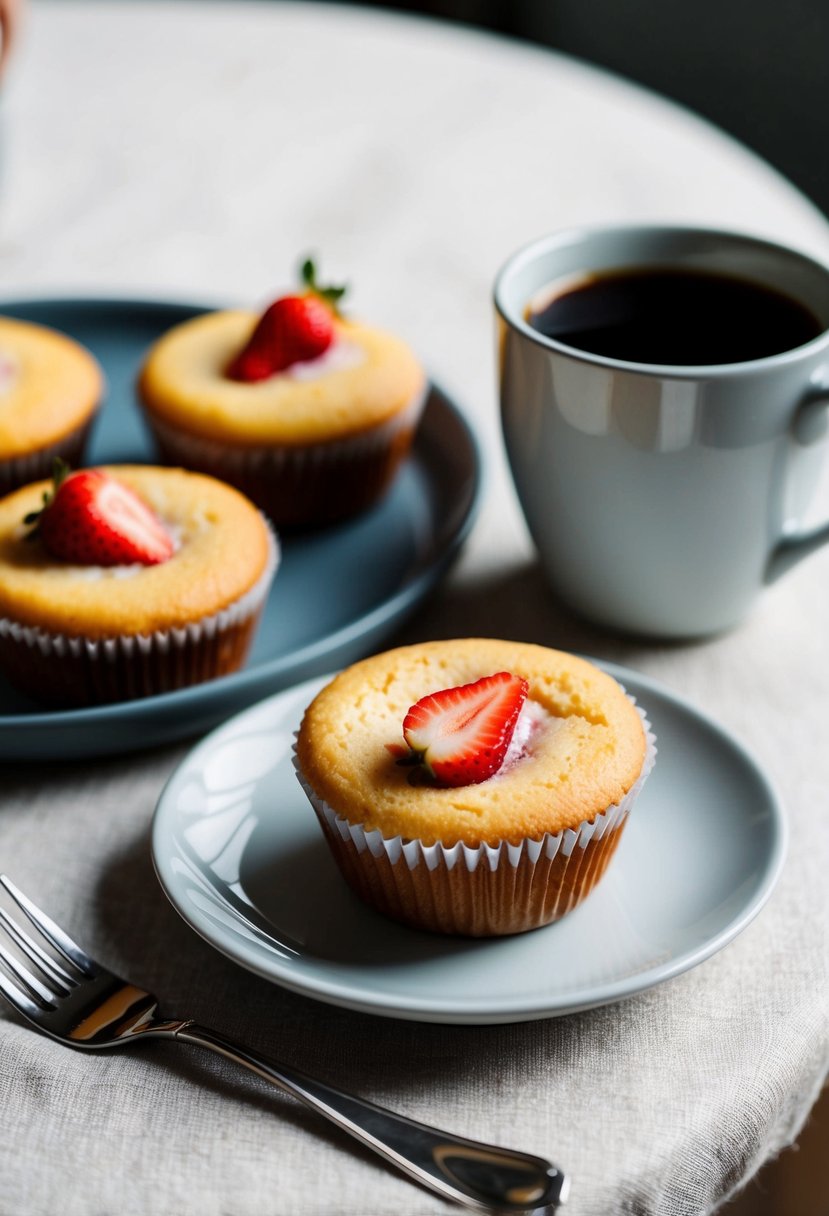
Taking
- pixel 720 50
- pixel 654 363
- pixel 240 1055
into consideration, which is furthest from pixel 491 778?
pixel 720 50

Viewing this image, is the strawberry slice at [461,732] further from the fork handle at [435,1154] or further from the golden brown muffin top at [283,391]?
the golden brown muffin top at [283,391]

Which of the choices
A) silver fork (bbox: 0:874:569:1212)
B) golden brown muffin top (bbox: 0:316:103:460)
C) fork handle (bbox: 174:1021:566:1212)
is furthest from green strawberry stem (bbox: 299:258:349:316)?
fork handle (bbox: 174:1021:566:1212)

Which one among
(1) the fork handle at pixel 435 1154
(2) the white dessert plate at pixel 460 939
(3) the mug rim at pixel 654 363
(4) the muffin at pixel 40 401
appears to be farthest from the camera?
(4) the muffin at pixel 40 401

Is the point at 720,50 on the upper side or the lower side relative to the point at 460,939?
lower

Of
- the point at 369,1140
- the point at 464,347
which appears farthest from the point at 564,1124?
the point at 464,347

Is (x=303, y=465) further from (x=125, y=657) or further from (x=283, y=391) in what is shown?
(x=125, y=657)

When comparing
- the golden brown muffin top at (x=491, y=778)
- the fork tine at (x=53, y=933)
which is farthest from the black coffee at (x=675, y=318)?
the fork tine at (x=53, y=933)
